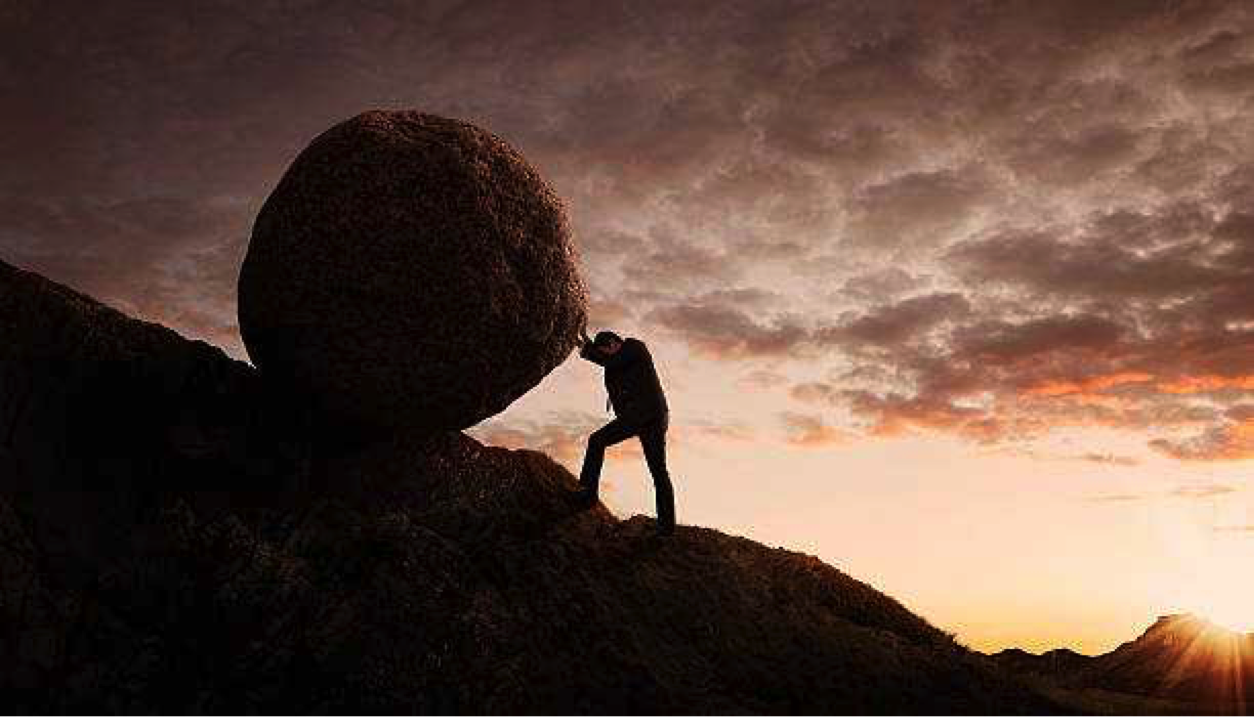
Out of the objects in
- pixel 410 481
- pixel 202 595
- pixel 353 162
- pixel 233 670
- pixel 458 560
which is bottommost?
pixel 233 670

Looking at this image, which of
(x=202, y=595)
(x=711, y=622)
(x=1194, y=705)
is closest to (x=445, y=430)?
(x=202, y=595)

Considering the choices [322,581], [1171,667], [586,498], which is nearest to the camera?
[322,581]

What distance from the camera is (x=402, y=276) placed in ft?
36.7

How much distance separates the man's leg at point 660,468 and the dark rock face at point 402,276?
189 cm

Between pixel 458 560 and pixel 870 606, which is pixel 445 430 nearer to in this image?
pixel 458 560

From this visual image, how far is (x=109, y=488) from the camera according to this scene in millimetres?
10695

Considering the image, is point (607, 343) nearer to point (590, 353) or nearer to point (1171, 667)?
point (590, 353)

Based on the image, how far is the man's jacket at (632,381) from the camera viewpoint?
12812 millimetres

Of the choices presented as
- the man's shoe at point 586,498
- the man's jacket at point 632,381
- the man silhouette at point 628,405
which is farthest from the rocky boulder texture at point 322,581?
the man's jacket at point 632,381

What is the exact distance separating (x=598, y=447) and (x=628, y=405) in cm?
72

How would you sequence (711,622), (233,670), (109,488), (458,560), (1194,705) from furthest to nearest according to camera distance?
(1194,705) < (711,622) < (458,560) < (109,488) < (233,670)

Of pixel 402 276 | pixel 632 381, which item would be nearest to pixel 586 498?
pixel 632 381

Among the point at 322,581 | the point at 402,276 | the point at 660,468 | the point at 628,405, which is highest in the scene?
the point at 402,276

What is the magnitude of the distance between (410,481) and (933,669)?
23.5ft
